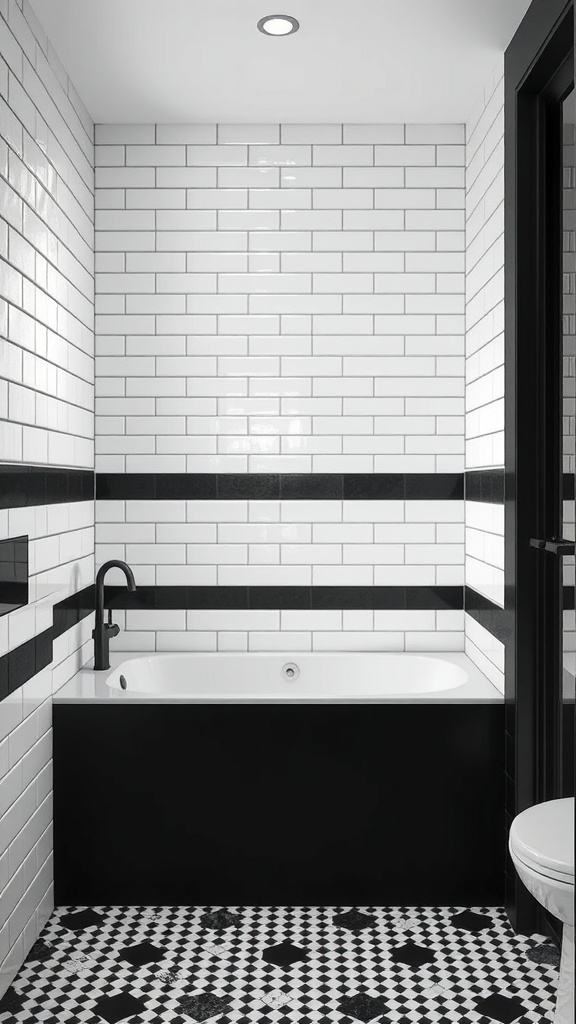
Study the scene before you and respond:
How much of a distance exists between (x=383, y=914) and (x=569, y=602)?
1.23 metres

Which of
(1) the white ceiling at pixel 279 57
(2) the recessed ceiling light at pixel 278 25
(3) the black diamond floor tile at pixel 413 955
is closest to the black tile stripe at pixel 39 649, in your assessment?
(3) the black diamond floor tile at pixel 413 955

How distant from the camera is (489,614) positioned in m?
3.13

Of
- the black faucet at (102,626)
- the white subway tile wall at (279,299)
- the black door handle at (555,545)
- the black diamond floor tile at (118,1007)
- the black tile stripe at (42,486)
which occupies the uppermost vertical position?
the white subway tile wall at (279,299)

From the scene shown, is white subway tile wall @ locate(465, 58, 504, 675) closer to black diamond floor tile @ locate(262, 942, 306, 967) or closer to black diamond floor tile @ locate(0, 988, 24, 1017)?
black diamond floor tile @ locate(262, 942, 306, 967)

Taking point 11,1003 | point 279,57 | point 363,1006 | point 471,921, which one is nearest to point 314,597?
point 471,921

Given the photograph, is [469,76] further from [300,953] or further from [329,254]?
[300,953]

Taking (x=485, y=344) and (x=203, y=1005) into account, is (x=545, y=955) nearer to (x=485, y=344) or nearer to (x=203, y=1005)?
(x=203, y=1005)

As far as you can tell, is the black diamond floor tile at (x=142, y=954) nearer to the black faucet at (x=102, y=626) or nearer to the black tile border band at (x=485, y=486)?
the black faucet at (x=102, y=626)

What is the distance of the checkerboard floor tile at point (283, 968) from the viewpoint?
2287 mm

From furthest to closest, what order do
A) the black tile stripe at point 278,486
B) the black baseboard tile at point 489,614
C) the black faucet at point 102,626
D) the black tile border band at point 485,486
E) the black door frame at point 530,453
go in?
1. the black tile stripe at point 278,486
2. the black faucet at point 102,626
3. the black tile border band at point 485,486
4. the black baseboard tile at point 489,614
5. the black door frame at point 530,453

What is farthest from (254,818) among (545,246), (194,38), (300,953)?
(194,38)

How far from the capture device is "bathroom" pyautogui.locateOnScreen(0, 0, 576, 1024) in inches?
98.3

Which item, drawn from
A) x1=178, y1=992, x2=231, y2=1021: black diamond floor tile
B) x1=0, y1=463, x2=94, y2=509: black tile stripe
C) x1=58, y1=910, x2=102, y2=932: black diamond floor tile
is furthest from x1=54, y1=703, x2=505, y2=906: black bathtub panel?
x1=0, y1=463, x2=94, y2=509: black tile stripe

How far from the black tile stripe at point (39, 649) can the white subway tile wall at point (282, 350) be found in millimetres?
386
